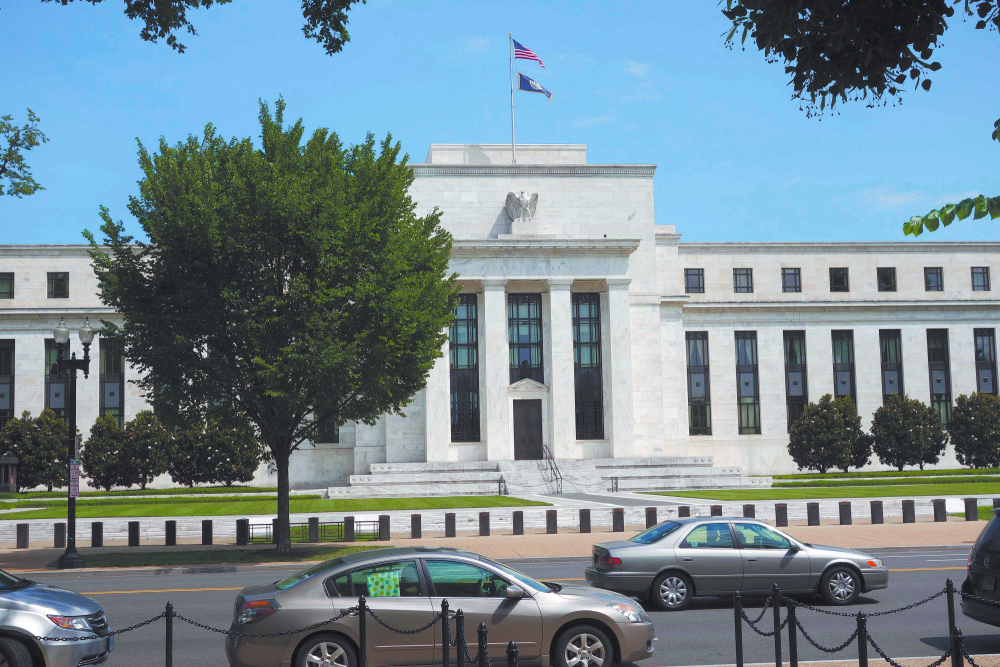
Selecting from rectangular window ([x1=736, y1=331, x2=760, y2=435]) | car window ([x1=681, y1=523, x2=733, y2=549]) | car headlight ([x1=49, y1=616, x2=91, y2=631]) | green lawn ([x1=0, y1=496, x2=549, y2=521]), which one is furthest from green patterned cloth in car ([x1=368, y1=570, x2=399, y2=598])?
rectangular window ([x1=736, y1=331, x2=760, y2=435])

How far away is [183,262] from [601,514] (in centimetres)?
1791

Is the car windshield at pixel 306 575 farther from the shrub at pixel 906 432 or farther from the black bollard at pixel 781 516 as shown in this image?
the shrub at pixel 906 432

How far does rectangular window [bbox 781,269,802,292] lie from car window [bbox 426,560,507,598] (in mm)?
62400

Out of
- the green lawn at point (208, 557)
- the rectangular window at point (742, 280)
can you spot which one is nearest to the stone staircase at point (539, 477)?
the rectangular window at point (742, 280)

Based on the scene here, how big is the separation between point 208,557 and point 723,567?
14.7 meters

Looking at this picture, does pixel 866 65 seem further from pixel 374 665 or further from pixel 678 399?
pixel 678 399

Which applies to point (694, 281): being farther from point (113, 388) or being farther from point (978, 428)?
point (113, 388)

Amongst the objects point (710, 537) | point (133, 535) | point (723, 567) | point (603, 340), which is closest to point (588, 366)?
point (603, 340)

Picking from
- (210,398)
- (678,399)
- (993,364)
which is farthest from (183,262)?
(993,364)

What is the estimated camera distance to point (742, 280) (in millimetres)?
68812

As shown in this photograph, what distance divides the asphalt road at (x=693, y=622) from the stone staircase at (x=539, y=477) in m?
30.1

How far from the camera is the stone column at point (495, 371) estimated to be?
2261 inches

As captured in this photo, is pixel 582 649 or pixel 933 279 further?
pixel 933 279

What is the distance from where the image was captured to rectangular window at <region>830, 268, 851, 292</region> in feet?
228
